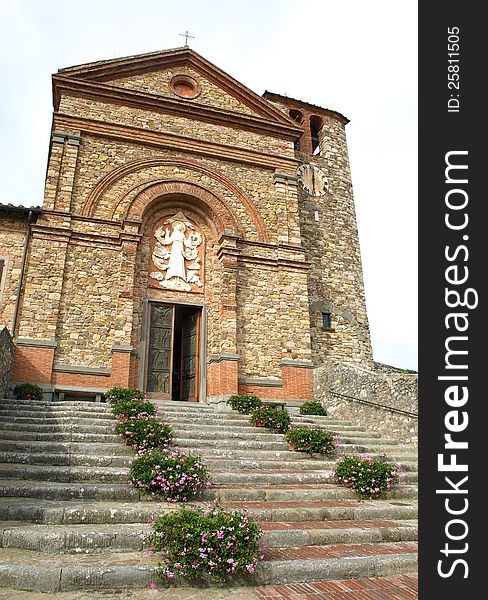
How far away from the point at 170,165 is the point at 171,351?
5847mm

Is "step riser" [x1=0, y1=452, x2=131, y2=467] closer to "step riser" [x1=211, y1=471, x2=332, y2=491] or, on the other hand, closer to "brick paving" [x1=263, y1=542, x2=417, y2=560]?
"step riser" [x1=211, y1=471, x2=332, y2=491]

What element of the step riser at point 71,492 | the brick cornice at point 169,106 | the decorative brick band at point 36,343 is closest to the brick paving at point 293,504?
the step riser at point 71,492

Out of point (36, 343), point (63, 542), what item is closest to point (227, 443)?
point (63, 542)

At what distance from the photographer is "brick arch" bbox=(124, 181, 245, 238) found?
535 inches

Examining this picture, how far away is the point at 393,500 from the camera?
7242 millimetres

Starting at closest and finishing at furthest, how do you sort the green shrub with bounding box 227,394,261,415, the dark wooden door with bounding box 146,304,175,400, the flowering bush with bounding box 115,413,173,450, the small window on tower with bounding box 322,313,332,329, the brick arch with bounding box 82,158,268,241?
1. the flowering bush with bounding box 115,413,173,450
2. the green shrub with bounding box 227,394,261,415
3. the dark wooden door with bounding box 146,304,175,400
4. the brick arch with bounding box 82,158,268,241
5. the small window on tower with bounding box 322,313,332,329

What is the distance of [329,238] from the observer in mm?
17422

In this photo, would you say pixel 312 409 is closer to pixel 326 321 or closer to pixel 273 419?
pixel 273 419

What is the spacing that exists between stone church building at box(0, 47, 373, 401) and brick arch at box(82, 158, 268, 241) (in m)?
0.04

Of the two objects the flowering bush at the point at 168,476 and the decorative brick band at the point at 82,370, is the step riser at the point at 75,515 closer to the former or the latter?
the flowering bush at the point at 168,476

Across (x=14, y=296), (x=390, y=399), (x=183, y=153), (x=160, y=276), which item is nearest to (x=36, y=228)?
(x=14, y=296)

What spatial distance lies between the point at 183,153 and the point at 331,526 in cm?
1204

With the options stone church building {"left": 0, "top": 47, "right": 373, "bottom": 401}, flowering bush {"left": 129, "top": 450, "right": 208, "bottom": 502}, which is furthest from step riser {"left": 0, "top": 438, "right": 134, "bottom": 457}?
stone church building {"left": 0, "top": 47, "right": 373, "bottom": 401}

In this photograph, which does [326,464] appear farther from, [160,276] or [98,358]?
[160,276]
